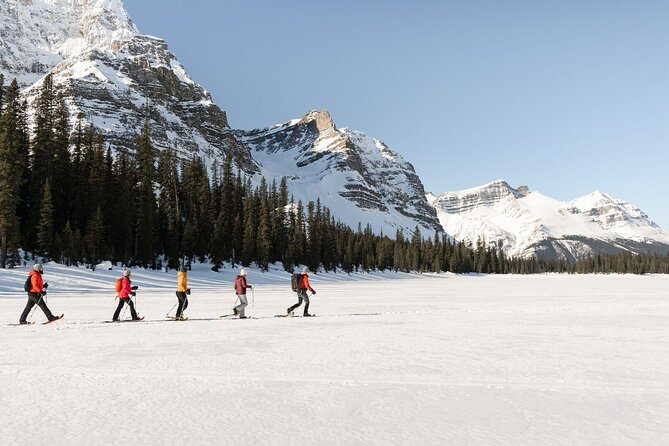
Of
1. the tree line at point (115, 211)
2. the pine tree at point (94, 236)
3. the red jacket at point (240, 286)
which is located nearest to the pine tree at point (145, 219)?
the tree line at point (115, 211)

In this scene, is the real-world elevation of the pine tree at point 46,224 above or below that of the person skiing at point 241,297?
above

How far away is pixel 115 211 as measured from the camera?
58.7 metres

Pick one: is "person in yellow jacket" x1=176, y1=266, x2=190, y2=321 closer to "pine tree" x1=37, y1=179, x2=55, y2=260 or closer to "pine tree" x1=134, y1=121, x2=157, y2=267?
"pine tree" x1=37, y1=179, x2=55, y2=260

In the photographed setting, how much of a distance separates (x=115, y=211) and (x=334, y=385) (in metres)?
57.8

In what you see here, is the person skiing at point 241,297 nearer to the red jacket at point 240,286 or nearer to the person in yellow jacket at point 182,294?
the red jacket at point 240,286

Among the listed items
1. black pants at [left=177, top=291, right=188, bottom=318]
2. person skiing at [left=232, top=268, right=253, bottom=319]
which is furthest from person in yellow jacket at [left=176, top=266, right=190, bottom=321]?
person skiing at [left=232, top=268, right=253, bottom=319]

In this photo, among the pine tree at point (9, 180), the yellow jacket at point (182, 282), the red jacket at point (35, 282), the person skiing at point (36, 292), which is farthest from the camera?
the pine tree at point (9, 180)

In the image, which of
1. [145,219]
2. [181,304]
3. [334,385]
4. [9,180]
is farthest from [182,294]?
Result: [145,219]

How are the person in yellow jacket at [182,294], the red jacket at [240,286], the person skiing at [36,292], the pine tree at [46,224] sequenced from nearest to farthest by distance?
the person skiing at [36,292], the person in yellow jacket at [182,294], the red jacket at [240,286], the pine tree at [46,224]

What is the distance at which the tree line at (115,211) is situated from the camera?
154 ft

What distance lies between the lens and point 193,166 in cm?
8738

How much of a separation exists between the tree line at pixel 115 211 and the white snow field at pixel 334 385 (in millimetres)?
37834

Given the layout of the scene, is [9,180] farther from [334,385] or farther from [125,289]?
[334,385]

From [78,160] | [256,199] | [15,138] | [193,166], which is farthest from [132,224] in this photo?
[256,199]
